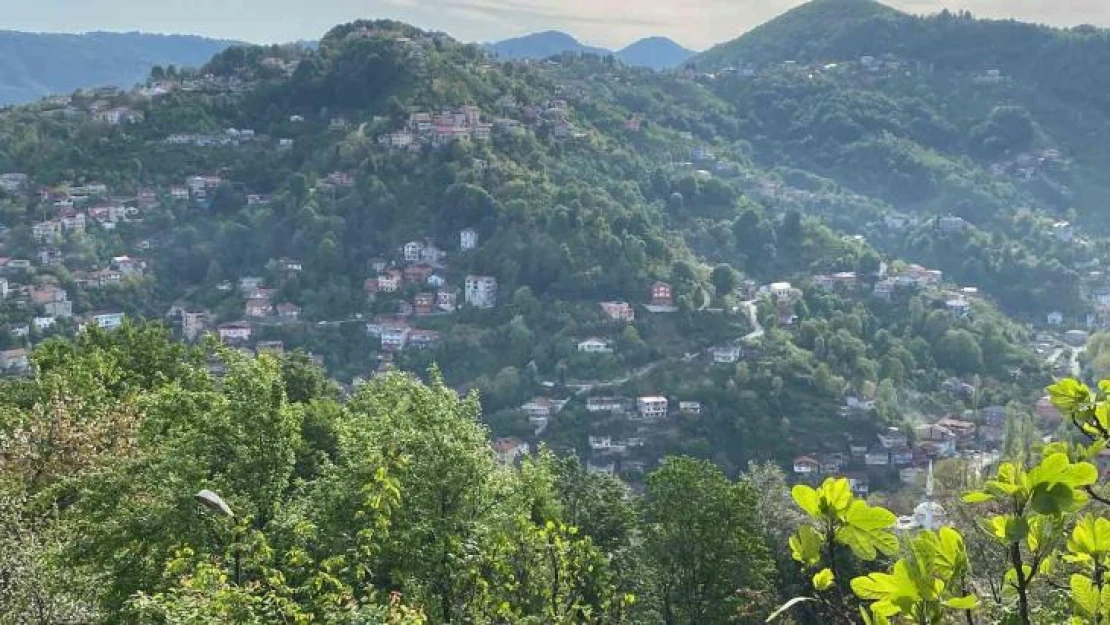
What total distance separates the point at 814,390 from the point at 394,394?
4353 centimetres

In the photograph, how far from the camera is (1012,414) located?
50062 mm

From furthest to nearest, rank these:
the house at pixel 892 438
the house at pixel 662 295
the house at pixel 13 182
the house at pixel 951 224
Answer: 1. the house at pixel 951 224
2. the house at pixel 13 182
3. the house at pixel 662 295
4. the house at pixel 892 438

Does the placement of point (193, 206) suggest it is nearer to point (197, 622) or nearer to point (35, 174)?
point (35, 174)

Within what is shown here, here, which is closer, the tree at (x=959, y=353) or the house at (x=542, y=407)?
the house at (x=542, y=407)

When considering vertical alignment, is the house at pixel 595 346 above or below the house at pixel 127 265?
below

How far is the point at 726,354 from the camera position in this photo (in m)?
56.6

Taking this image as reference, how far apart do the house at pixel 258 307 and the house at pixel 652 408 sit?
2756 centimetres

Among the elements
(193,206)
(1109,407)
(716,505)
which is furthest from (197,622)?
(193,206)

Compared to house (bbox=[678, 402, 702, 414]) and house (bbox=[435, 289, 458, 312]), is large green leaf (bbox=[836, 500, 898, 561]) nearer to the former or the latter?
house (bbox=[678, 402, 702, 414])

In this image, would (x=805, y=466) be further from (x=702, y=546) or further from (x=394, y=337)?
(x=702, y=546)

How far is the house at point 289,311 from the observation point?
6334cm

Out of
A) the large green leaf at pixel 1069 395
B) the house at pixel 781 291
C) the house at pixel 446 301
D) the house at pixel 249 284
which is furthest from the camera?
the house at pixel 249 284

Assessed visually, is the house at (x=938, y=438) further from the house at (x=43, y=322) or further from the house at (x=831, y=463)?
the house at (x=43, y=322)

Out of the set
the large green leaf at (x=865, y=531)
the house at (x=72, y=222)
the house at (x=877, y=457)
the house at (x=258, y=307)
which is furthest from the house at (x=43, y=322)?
the large green leaf at (x=865, y=531)
